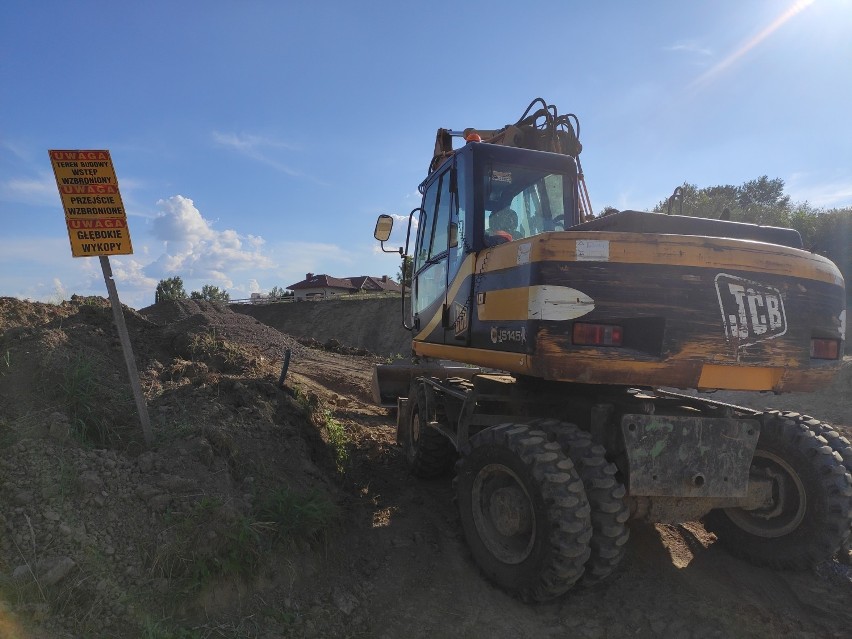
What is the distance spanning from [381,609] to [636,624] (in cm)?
159

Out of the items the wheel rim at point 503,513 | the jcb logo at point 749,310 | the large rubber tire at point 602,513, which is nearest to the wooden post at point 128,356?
the wheel rim at point 503,513

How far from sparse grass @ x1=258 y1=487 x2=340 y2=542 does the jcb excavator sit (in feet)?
3.37

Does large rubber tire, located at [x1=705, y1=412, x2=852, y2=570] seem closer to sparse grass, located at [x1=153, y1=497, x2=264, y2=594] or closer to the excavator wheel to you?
the excavator wheel

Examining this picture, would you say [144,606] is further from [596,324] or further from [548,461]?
[596,324]

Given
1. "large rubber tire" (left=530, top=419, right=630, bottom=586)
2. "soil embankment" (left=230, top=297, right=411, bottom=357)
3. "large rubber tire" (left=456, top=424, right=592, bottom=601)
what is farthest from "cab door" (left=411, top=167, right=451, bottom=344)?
"soil embankment" (left=230, top=297, right=411, bottom=357)

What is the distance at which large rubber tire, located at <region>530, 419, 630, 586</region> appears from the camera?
3205 millimetres

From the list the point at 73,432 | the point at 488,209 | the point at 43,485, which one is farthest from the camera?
the point at 488,209

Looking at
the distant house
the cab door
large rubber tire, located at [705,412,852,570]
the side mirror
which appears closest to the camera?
large rubber tire, located at [705,412,852,570]

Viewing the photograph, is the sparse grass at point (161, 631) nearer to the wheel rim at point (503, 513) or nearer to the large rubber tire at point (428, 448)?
the wheel rim at point (503, 513)

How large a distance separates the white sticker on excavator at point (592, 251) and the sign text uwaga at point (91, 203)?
3247 millimetres

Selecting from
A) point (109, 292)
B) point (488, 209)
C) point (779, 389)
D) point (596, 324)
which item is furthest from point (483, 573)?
point (109, 292)

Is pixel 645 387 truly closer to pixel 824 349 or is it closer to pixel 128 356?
pixel 824 349

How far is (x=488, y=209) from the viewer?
4.59m

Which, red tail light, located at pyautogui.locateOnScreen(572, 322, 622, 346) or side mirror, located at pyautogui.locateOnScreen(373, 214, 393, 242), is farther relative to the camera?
side mirror, located at pyautogui.locateOnScreen(373, 214, 393, 242)
